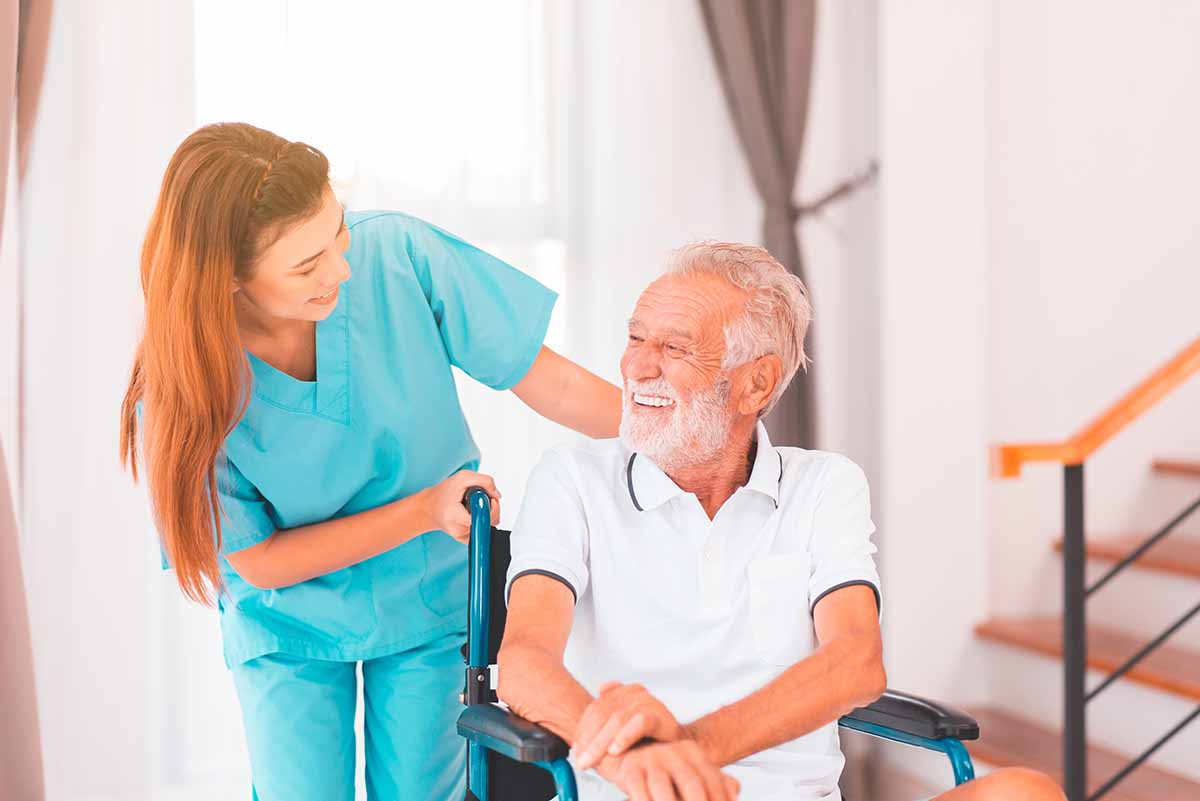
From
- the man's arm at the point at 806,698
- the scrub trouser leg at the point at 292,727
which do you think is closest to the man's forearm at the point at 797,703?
the man's arm at the point at 806,698

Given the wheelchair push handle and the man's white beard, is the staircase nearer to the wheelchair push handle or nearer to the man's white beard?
the man's white beard

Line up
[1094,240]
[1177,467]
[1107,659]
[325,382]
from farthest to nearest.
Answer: [1094,240] → [1177,467] → [1107,659] → [325,382]

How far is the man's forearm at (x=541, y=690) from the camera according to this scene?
1.34 meters

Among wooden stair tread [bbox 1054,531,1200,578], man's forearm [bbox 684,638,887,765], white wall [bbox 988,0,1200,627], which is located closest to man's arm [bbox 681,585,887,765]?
man's forearm [bbox 684,638,887,765]

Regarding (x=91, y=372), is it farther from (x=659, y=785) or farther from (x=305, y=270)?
(x=659, y=785)

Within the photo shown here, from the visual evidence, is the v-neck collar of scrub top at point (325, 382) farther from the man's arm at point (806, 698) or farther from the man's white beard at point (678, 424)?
the man's arm at point (806, 698)

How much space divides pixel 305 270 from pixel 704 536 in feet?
2.09

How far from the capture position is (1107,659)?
2.96 m

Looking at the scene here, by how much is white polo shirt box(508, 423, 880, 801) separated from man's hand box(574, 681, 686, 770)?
0.85 feet

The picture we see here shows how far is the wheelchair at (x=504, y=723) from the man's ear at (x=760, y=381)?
0.39m

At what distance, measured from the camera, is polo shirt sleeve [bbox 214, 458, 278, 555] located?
1617 millimetres

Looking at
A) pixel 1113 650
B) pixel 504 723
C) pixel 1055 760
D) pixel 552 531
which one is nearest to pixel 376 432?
pixel 552 531

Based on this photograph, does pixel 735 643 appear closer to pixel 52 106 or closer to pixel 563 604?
pixel 563 604

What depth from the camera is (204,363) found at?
1.46 m
